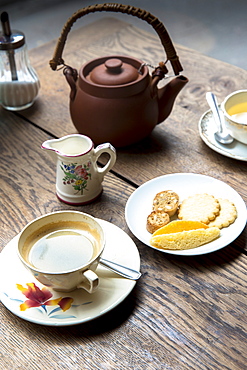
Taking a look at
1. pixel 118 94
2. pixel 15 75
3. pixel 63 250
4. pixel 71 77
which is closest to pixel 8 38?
pixel 15 75

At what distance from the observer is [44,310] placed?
769 millimetres

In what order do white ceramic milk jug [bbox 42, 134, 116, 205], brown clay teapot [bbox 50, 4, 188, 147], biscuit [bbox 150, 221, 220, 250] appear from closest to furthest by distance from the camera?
1. biscuit [bbox 150, 221, 220, 250]
2. white ceramic milk jug [bbox 42, 134, 116, 205]
3. brown clay teapot [bbox 50, 4, 188, 147]

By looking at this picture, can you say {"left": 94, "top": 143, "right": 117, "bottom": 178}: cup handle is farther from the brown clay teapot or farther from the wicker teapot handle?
the wicker teapot handle

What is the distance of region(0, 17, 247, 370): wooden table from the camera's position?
72 centimetres

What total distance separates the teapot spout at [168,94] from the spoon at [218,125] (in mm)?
109

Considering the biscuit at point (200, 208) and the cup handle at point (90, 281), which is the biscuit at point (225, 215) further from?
the cup handle at point (90, 281)

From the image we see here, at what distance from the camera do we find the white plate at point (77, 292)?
A: 0.76 m

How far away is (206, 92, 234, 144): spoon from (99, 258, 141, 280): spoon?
0.47 m

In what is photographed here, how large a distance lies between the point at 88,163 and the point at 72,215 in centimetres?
17

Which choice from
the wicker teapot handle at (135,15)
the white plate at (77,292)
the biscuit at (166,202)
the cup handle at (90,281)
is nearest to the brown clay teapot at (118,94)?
the wicker teapot handle at (135,15)

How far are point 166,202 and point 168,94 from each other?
325mm

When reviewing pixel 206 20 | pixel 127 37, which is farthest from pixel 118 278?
pixel 206 20

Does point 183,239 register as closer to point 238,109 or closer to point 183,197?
point 183,197

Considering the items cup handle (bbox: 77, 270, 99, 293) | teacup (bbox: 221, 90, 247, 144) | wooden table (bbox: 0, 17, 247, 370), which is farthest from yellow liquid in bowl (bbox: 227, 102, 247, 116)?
cup handle (bbox: 77, 270, 99, 293)
